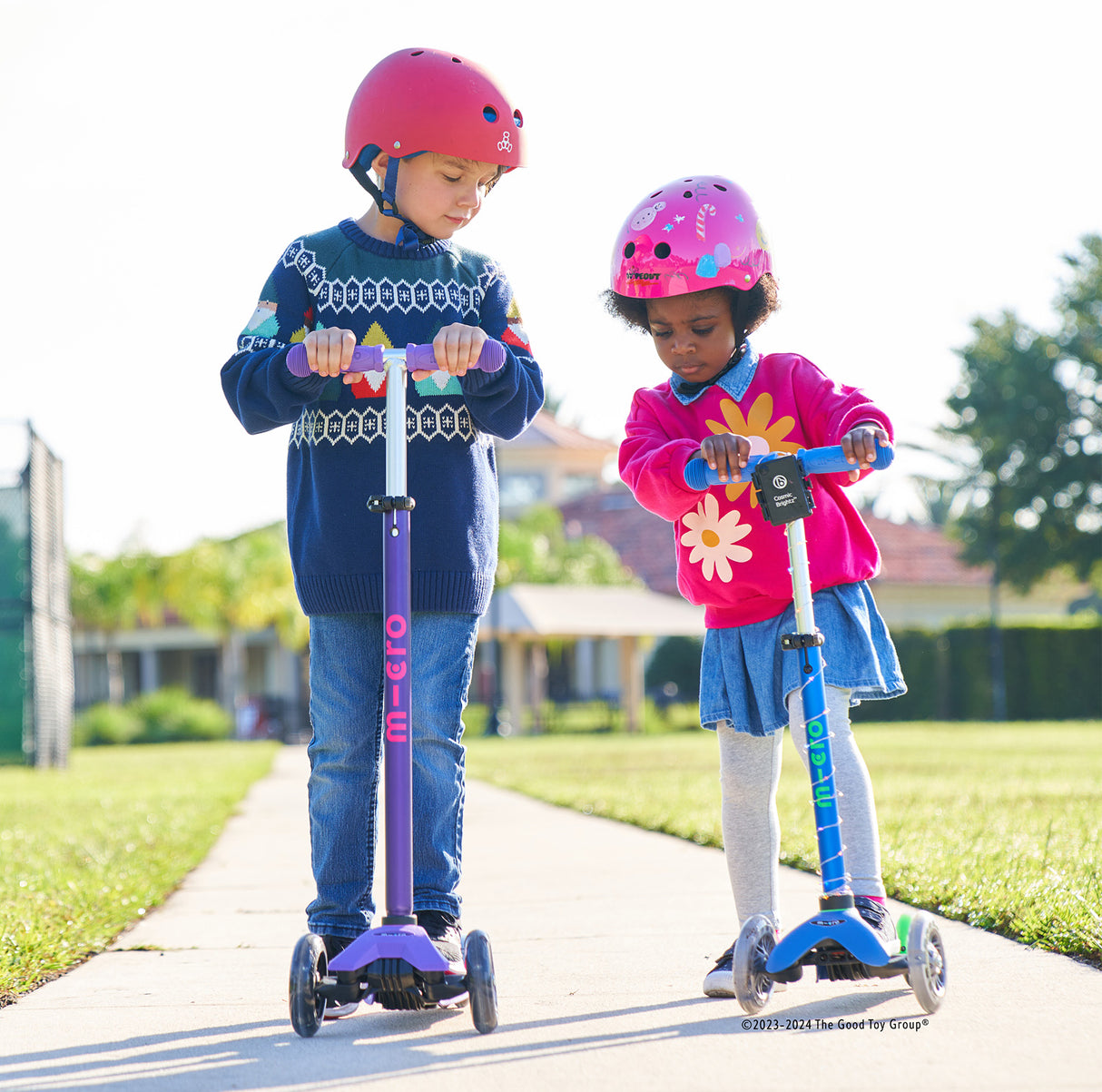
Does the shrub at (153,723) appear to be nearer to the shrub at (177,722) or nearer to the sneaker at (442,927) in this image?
the shrub at (177,722)

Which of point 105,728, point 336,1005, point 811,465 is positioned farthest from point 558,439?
point 336,1005

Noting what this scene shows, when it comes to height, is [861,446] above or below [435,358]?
below

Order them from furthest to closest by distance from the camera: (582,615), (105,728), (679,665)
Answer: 1. (679,665)
2. (105,728)
3. (582,615)

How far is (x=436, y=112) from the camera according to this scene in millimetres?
3115

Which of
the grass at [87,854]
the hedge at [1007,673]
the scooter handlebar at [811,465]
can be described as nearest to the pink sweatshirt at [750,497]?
the scooter handlebar at [811,465]

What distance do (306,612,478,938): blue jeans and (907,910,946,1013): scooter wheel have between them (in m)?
1.01

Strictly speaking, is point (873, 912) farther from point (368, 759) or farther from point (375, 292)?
point (375, 292)

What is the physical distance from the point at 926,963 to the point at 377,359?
5.31 ft

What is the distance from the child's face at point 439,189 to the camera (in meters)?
3.19

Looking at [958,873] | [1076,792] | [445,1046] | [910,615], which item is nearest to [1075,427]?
[910,615]

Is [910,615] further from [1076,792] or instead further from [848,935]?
[848,935]

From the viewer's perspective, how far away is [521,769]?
42.4 feet

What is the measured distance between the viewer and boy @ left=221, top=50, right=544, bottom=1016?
3.16 m

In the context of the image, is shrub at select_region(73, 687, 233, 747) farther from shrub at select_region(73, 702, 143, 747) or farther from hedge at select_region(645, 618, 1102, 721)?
hedge at select_region(645, 618, 1102, 721)
